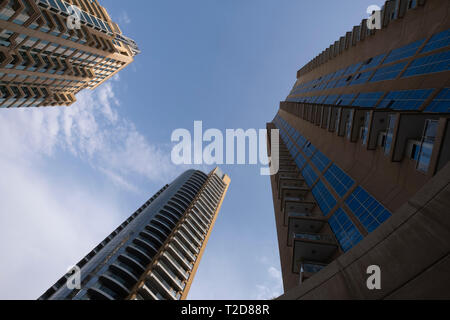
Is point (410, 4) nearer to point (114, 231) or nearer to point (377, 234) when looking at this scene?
point (377, 234)

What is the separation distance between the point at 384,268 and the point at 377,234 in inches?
51.8

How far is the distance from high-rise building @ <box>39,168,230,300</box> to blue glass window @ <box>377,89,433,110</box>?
35673 mm

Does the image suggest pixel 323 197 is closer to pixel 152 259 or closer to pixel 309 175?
pixel 309 175

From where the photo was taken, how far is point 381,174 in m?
16.1

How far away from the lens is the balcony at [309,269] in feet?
52.4

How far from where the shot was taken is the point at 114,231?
204 feet

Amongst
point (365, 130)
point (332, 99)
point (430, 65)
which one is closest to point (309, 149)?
point (332, 99)

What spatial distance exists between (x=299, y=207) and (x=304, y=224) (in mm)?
4292

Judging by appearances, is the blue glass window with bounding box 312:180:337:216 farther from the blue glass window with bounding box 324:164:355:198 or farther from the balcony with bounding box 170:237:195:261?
the balcony with bounding box 170:237:195:261

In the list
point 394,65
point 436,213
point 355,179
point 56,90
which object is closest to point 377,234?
point 436,213

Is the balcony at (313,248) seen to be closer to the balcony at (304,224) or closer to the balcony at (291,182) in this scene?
the balcony at (304,224)

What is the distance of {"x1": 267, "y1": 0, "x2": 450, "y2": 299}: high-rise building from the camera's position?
22.0ft

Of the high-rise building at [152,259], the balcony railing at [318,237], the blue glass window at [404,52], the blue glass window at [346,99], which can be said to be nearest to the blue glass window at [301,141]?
the blue glass window at [346,99]

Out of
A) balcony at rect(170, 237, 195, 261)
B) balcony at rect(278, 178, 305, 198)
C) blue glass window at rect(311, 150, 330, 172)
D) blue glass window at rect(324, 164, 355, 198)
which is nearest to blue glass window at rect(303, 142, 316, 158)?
blue glass window at rect(311, 150, 330, 172)
